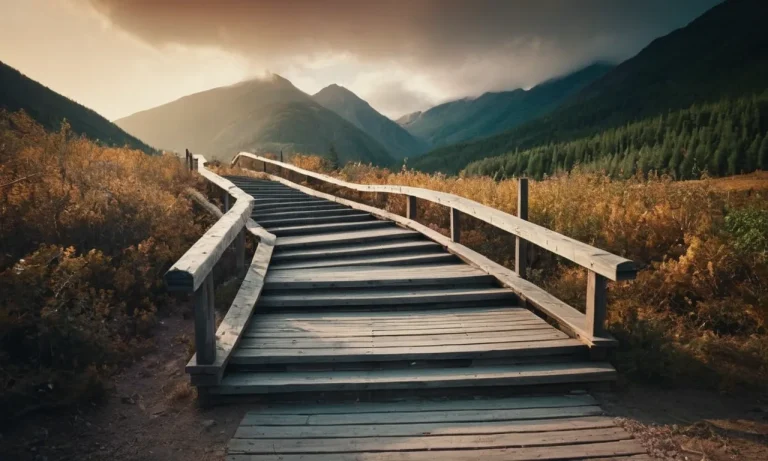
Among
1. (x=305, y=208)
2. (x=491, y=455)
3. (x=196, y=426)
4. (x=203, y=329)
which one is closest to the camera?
(x=491, y=455)

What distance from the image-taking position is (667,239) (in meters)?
6.20

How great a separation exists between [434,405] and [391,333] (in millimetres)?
991

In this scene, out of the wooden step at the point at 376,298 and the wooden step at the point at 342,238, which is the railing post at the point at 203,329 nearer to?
the wooden step at the point at 376,298

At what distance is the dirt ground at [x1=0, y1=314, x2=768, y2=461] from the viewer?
2881mm

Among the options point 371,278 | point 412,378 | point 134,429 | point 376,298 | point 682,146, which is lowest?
point 134,429

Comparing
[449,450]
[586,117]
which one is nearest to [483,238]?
[449,450]

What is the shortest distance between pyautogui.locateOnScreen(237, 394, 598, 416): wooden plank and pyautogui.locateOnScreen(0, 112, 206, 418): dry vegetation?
5.15 feet

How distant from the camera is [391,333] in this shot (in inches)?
171

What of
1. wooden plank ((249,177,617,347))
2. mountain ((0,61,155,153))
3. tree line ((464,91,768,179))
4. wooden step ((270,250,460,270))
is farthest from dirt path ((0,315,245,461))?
mountain ((0,61,155,153))

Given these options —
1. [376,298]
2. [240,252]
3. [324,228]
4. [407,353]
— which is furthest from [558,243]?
[324,228]

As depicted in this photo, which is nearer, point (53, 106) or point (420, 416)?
point (420, 416)

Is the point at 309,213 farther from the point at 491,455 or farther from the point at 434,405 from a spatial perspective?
the point at 491,455

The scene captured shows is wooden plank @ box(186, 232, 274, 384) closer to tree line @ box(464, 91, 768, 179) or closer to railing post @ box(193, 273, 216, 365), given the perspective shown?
railing post @ box(193, 273, 216, 365)

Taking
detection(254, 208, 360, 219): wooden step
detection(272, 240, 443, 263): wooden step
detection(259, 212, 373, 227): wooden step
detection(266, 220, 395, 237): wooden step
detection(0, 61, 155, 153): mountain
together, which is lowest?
detection(272, 240, 443, 263): wooden step
